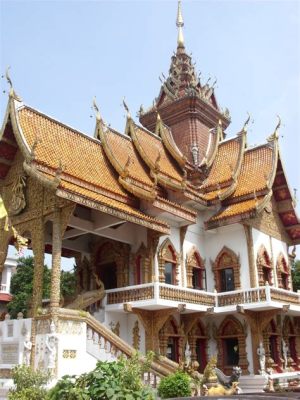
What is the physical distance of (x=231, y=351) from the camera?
16.0 meters

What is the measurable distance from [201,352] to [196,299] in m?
2.31

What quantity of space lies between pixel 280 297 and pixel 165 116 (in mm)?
10227

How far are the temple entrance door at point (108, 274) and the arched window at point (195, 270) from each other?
2.34 metres

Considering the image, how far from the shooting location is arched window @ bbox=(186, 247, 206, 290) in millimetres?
16125

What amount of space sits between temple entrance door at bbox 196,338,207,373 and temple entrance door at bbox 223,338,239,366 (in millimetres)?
667

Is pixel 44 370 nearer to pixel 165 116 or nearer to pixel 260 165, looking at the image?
pixel 260 165

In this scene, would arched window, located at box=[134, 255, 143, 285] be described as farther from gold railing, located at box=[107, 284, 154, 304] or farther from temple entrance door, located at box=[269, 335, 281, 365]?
temple entrance door, located at box=[269, 335, 281, 365]

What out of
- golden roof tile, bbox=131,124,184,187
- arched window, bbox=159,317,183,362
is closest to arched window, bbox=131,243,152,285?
arched window, bbox=159,317,183,362

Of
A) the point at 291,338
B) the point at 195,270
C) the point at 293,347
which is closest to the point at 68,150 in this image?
the point at 195,270

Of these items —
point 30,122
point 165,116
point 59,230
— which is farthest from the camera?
point 165,116

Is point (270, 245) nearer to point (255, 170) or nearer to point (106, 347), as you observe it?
point (255, 170)

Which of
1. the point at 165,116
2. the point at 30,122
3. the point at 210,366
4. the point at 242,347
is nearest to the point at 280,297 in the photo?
the point at 242,347

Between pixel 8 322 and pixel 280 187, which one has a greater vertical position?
pixel 280 187

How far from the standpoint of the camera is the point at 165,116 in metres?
22.3
